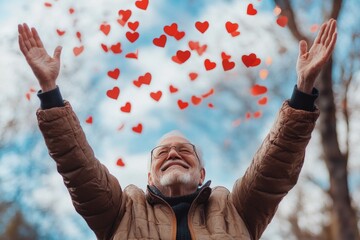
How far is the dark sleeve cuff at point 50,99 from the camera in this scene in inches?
128

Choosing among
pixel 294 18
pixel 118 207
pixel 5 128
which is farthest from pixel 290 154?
pixel 5 128

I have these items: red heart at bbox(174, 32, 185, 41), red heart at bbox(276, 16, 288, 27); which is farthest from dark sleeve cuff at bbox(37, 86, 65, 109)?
red heart at bbox(276, 16, 288, 27)

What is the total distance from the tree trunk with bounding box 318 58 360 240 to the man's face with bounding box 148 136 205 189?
479 centimetres

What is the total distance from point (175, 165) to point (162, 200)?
39cm

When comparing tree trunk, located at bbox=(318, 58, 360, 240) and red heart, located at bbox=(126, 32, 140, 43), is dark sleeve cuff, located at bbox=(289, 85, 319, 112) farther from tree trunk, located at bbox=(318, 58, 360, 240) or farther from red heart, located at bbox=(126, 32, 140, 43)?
tree trunk, located at bbox=(318, 58, 360, 240)

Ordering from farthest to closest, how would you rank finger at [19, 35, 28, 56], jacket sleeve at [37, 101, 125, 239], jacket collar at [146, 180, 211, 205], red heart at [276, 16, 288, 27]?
1. red heart at [276, 16, 288, 27]
2. finger at [19, 35, 28, 56]
3. jacket collar at [146, 180, 211, 205]
4. jacket sleeve at [37, 101, 125, 239]

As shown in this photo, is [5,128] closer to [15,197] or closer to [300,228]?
[15,197]

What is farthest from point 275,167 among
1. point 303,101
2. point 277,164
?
point 303,101

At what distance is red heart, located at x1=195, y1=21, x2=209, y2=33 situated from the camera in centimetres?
524

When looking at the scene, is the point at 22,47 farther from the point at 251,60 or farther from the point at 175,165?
the point at 251,60

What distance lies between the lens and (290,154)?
10.8 feet

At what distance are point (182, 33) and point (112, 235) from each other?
2.35m

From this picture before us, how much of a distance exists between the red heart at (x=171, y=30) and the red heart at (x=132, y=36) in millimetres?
314

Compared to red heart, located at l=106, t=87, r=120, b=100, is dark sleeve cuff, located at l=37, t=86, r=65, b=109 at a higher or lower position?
lower
